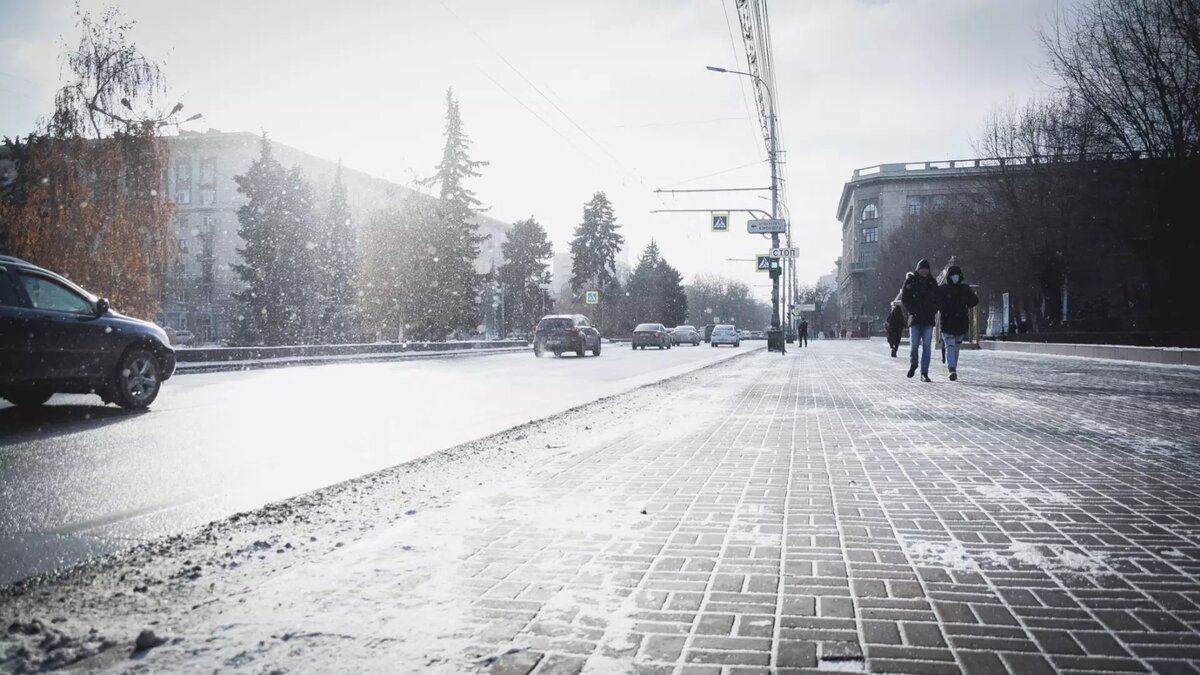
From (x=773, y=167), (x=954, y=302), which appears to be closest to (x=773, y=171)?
(x=773, y=167)

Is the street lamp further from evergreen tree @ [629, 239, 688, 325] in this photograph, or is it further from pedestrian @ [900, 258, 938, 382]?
evergreen tree @ [629, 239, 688, 325]

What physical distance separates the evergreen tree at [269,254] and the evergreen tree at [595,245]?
136 ft

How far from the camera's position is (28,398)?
368 inches

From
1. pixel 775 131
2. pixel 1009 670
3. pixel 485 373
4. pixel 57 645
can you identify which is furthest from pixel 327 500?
pixel 775 131

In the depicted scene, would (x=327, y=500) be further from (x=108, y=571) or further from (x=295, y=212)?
(x=295, y=212)

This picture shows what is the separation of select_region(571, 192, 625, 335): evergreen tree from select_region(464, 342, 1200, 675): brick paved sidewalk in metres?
73.2

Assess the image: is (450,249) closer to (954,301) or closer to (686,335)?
(686,335)

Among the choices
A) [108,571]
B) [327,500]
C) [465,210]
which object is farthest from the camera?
[465,210]

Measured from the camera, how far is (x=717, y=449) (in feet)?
22.2

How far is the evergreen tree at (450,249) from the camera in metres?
43.5

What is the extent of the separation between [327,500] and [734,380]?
1206 cm

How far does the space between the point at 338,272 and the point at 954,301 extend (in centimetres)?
3771

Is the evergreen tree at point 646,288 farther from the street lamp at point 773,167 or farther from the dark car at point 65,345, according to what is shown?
the dark car at point 65,345

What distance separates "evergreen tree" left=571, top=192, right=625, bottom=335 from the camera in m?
79.9
